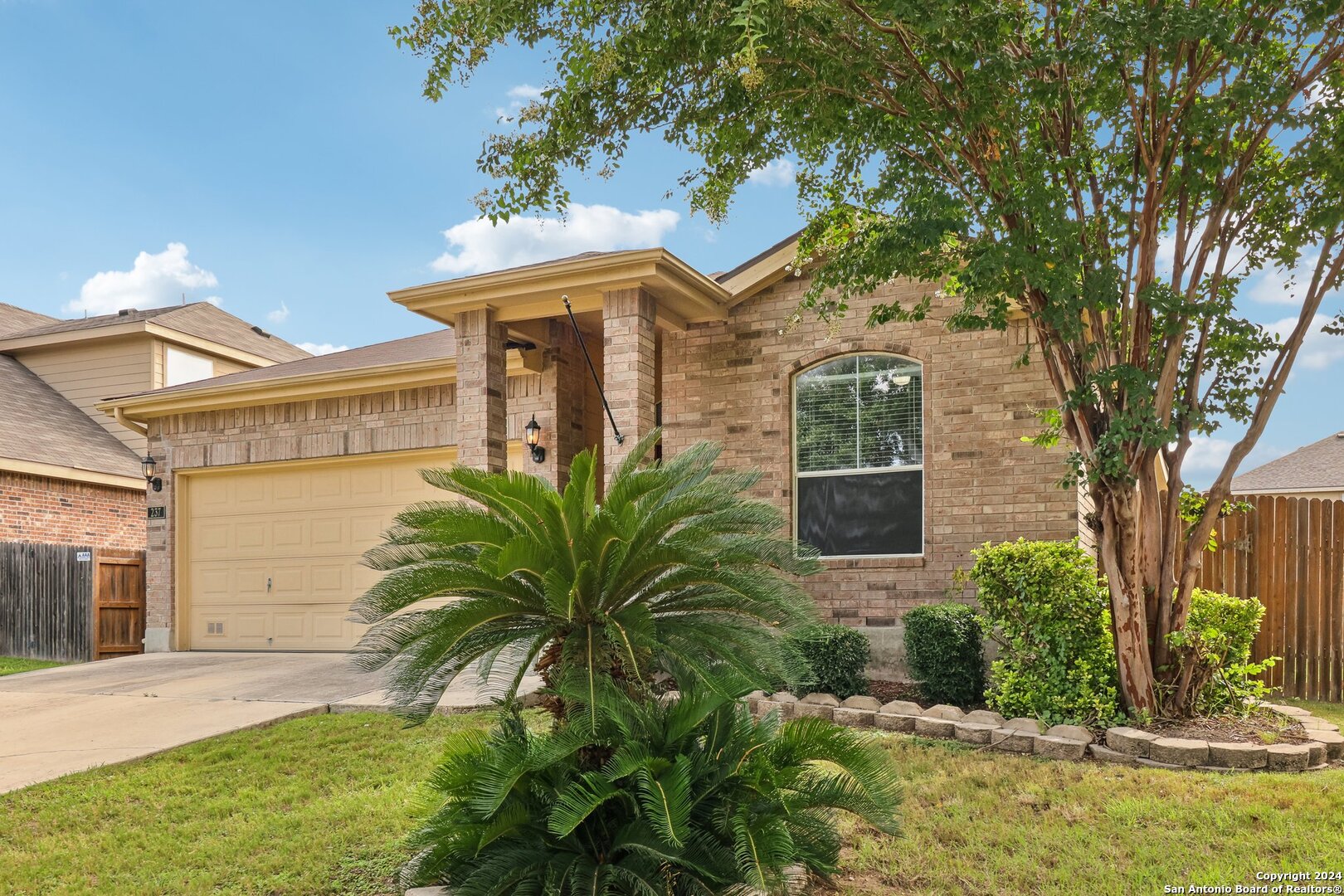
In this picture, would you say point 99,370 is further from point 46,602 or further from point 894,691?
point 894,691

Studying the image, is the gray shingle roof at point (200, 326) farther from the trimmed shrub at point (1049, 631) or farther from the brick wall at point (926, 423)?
the trimmed shrub at point (1049, 631)

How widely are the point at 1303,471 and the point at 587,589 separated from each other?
2443 centimetres

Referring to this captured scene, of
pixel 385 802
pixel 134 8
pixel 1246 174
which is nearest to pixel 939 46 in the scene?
pixel 1246 174

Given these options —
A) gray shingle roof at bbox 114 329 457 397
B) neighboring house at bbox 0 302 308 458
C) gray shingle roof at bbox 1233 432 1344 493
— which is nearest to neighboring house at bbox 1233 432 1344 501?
gray shingle roof at bbox 1233 432 1344 493

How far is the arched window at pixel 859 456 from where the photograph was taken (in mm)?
9516

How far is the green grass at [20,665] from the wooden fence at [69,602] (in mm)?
209

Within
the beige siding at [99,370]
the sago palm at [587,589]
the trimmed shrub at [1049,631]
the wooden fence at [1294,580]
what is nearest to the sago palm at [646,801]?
the sago palm at [587,589]

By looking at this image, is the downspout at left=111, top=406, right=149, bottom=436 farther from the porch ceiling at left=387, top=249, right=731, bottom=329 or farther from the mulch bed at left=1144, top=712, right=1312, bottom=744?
the mulch bed at left=1144, top=712, right=1312, bottom=744

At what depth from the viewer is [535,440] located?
10797mm

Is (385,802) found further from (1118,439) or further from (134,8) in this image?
(134,8)

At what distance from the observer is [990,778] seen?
5.64m

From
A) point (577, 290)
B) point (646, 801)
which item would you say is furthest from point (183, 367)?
point (646, 801)

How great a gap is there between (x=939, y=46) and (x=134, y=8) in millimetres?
12937

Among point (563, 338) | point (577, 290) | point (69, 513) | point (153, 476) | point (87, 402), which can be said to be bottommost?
point (69, 513)
